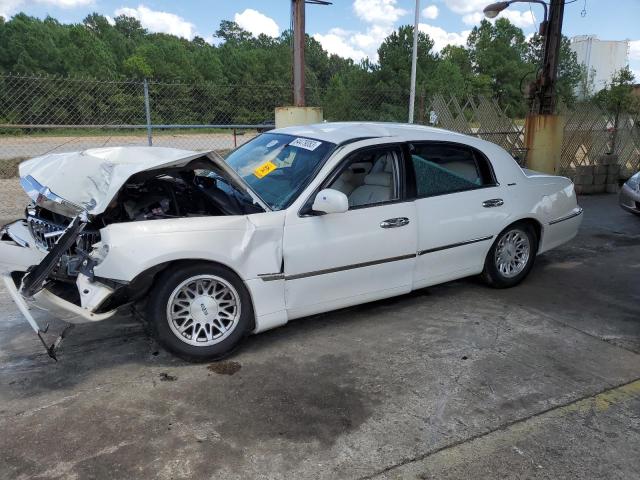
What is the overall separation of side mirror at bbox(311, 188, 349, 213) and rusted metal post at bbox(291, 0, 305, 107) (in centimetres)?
500

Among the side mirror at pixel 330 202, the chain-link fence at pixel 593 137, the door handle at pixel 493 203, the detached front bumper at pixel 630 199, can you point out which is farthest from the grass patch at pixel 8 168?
the detached front bumper at pixel 630 199

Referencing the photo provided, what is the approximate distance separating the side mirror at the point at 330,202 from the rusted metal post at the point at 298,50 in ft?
16.4

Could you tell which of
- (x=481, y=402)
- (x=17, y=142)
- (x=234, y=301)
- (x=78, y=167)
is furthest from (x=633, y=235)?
(x=17, y=142)

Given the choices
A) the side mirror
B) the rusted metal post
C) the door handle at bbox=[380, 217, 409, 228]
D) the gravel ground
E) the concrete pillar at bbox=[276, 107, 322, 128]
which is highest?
the rusted metal post

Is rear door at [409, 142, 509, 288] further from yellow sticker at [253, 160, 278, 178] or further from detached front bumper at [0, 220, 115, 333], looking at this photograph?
detached front bumper at [0, 220, 115, 333]

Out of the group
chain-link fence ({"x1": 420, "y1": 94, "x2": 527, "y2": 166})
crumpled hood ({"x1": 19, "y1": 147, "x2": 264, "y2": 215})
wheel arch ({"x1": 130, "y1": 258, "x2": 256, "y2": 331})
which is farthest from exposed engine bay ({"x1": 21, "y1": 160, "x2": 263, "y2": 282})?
chain-link fence ({"x1": 420, "y1": 94, "x2": 527, "y2": 166})

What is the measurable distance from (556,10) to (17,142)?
499 inches

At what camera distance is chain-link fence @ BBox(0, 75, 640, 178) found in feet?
37.3

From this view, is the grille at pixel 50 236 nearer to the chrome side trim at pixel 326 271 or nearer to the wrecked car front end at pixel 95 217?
the wrecked car front end at pixel 95 217

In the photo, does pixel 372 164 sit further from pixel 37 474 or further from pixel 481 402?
pixel 37 474

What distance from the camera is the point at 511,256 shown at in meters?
5.17

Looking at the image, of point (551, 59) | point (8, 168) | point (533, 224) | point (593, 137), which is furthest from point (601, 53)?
point (533, 224)

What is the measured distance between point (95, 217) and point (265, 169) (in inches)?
58.1

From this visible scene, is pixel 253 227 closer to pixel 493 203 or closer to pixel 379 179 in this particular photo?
pixel 379 179
